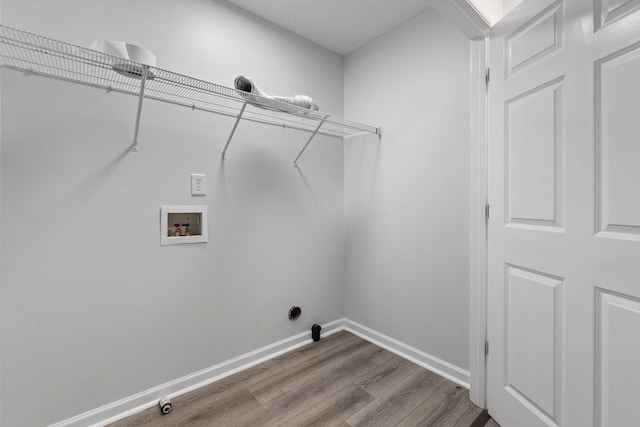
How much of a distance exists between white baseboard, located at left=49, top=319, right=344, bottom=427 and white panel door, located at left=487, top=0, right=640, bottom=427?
4.27 ft

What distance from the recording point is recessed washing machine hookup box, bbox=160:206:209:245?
5.02 feet

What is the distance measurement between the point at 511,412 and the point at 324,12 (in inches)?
98.2

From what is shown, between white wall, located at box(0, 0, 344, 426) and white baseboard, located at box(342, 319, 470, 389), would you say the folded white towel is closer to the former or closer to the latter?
white wall, located at box(0, 0, 344, 426)

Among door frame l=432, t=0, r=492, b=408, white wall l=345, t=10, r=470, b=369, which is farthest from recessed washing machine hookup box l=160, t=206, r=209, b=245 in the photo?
door frame l=432, t=0, r=492, b=408

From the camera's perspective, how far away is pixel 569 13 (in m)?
1.03

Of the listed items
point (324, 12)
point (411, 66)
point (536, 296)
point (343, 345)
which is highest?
point (324, 12)

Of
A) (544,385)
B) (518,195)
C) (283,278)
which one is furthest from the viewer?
(283,278)

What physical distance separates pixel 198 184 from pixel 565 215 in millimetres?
1750

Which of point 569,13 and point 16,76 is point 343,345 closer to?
point 569,13

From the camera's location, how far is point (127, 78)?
4.57 feet

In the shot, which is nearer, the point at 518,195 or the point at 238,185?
the point at 518,195

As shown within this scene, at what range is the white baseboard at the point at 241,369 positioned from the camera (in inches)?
54.0

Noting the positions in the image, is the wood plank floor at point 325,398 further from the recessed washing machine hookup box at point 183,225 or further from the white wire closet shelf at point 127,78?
the white wire closet shelf at point 127,78

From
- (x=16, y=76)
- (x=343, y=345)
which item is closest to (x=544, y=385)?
(x=343, y=345)
